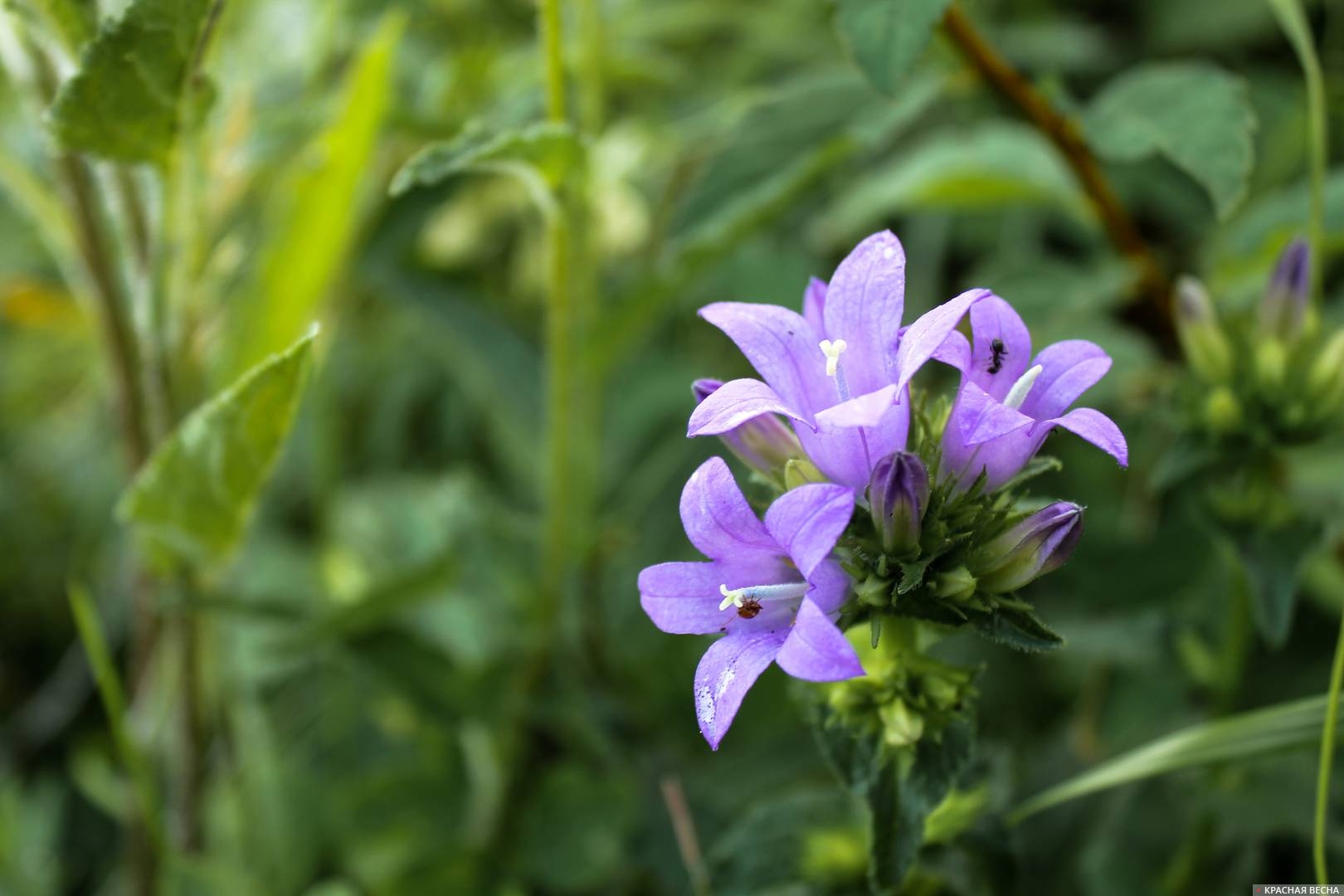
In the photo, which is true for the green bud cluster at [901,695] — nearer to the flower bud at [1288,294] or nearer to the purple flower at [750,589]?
the purple flower at [750,589]

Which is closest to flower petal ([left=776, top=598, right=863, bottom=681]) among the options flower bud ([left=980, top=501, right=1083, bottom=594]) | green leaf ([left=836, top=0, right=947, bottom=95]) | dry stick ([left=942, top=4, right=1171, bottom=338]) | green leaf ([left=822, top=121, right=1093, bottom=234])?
flower bud ([left=980, top=501, right=1083, bottom=594])

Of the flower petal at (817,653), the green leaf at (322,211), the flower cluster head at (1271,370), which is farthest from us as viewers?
the green leaf at (322,211)

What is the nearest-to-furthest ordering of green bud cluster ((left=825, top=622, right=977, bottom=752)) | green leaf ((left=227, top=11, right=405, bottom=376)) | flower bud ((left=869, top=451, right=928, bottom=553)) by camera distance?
flower bud ((left=869, top=451, right=928, bottom=553))
green bud cluster ((left=825, top=622, right=977, bottom=752))
green leaf ((left=227, top=11, right=405, bottom=376))

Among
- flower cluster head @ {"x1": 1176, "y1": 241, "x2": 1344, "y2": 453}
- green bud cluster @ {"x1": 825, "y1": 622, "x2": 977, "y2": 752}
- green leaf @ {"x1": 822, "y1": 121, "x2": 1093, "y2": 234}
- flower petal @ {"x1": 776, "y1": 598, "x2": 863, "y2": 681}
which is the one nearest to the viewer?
flower petal @ {"x1": 776, "y1": 598, "x2": 863, "y2": 681}

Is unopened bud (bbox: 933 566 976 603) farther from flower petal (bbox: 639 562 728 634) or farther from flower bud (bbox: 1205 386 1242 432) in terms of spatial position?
flower bud (bbox: 1205 386 1242 432)

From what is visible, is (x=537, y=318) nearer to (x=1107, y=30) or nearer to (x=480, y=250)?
(x=480, y=250)

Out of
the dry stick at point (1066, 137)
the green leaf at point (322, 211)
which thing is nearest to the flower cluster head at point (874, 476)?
the dry stick at point (1066, 137)
